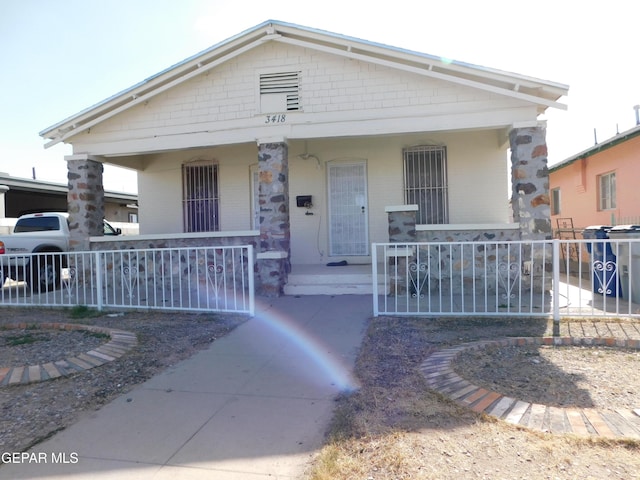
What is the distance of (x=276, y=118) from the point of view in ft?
27.0

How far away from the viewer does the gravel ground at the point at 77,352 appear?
3078mm

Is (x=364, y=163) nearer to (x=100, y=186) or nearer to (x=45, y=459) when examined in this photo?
(x=100, y=186)

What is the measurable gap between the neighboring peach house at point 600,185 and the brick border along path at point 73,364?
1051 centimetres

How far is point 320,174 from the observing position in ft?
32.3

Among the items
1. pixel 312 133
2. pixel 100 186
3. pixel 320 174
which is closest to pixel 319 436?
pixel 312 133

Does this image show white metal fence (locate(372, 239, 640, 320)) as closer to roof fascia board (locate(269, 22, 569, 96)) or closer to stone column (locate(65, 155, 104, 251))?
roof fascia board (locate(269, 22, 569, 96))

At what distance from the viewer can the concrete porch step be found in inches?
306

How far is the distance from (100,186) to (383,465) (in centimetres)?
926

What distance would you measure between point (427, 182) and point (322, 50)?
3581 millimetres

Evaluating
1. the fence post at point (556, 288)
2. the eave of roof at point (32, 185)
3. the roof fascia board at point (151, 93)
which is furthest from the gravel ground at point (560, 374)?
the eave of roof at point (32, 185)

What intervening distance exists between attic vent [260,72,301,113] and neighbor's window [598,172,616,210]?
8564 mm

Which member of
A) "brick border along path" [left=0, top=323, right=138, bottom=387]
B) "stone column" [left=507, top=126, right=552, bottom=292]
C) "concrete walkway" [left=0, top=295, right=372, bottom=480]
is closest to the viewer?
"concrete walkway" [left=0, top=295, right=372, bottom=480]

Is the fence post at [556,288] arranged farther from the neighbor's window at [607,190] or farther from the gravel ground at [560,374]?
the neighbor's window at [607,190]

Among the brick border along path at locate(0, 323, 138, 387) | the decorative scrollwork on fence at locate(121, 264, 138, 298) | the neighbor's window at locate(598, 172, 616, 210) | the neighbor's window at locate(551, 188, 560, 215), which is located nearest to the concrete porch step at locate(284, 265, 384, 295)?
the decorative scrollwork on fence at locate(121, 264, 138, 298)
